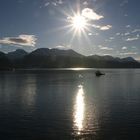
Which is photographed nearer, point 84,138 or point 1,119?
point 84,138

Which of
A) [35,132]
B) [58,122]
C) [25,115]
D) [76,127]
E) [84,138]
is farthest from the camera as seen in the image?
[25,115]

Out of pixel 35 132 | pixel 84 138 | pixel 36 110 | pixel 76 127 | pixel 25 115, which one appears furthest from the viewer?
pixel 36 110

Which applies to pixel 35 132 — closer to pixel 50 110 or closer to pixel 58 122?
pixel 58 122

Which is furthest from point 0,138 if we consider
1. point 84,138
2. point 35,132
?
point 84,138

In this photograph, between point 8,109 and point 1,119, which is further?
point 8,109

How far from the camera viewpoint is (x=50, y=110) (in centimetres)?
6281

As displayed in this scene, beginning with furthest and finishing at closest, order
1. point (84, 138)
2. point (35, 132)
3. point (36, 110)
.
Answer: point (36, 110), point (35, 132), point (84, 138)

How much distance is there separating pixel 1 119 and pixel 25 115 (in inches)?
236

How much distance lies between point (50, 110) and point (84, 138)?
24708mm

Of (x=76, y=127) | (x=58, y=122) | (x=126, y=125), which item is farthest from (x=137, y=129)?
(x=58, y=122)

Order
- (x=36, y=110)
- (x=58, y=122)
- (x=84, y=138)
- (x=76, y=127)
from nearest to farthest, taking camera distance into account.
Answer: (x=84, y=138) < (x=76, y=127) < (x=58, y=122) < (x=36, y=110)

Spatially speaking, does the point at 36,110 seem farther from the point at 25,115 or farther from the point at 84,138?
the point at 84,138

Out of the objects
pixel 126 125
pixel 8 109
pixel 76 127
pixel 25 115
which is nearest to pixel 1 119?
pixel 25 115

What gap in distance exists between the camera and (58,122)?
49.9 metres
